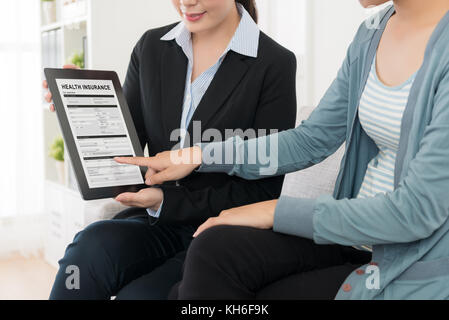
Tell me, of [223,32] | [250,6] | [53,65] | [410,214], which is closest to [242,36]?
[223,32]

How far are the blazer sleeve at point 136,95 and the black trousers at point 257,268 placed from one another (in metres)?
0.62

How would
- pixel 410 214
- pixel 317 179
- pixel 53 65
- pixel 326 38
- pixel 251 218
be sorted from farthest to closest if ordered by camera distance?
pixel 53 65, pixel 326 38, pixel 317 179, pixel 251 218, pixel 410 214

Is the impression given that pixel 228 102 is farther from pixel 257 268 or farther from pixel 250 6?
pixel 257 268

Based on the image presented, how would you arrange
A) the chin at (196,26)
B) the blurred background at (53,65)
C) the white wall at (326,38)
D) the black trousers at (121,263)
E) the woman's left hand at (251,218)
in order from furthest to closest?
1. the blurred background at (53,65)
2. the white wall at (326,38)
3. the chin at (196,26)
4. the black trousers at (121,263)
5. the woman's left hand at (251,218)

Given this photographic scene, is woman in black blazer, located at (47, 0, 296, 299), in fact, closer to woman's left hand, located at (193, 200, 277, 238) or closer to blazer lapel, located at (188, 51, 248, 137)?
blazer lapel, located at (188, 51, 248, 137)

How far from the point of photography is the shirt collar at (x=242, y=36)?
1332mm

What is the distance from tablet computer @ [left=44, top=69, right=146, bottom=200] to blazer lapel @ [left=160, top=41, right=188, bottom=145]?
4.1 inches

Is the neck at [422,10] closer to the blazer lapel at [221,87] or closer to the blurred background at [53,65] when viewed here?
the blazer lapel at [221,87]

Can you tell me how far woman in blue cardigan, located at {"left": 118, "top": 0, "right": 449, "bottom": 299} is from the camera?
821mm

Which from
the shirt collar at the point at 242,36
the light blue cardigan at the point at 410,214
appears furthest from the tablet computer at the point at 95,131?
the light blue cardigan at the point at 410,214

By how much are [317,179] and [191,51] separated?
1.64 ft

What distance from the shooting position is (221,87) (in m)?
→ 1.32

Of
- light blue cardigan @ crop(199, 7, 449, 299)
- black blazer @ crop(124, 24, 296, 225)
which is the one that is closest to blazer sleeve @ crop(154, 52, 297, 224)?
black blazer @ crop(124, 24, 296, 225)
